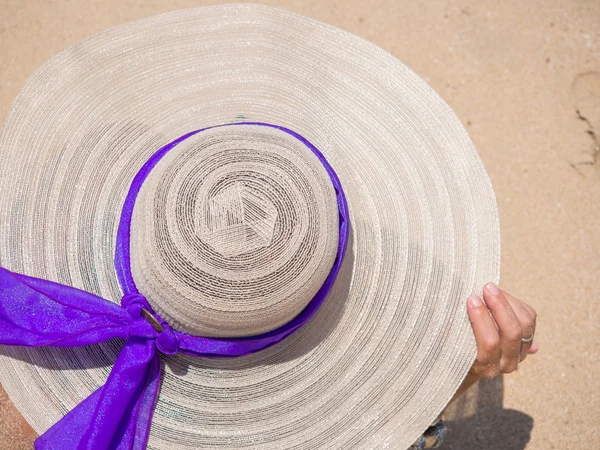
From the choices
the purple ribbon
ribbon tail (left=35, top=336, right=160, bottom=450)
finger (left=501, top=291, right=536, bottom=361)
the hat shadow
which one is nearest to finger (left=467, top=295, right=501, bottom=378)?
finger (left=501, top=291, right=536, bottom=361)

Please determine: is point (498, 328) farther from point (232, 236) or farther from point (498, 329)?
point (232, 236)

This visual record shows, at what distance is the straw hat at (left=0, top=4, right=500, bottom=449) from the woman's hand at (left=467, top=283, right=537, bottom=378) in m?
0.04

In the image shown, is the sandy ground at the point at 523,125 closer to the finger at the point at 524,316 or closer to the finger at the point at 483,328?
the finger at the point at 524,316

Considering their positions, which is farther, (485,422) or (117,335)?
(485,422)

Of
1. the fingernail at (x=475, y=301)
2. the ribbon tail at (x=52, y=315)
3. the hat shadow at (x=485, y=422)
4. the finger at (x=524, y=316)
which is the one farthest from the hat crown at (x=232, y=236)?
the hat shadow at (x=485, y=422)

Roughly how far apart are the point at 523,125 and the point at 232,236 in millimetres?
2070

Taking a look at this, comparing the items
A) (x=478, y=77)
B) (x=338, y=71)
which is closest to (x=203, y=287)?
(x=338, y=71)

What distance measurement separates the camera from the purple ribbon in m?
1.22

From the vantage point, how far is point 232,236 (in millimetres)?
1124

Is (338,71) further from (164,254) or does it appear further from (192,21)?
(164,254)

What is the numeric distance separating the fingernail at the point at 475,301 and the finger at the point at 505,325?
3 centimetres

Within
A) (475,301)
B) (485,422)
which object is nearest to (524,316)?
(475,301)

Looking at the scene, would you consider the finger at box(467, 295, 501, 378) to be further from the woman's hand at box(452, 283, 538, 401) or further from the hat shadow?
the hat shadow

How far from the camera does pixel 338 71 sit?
5.22 ft
